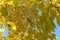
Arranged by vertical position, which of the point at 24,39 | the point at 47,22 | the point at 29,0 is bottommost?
the point at 47,22

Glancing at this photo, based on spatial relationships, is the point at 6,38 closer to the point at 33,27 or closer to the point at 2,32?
the point at 2,32

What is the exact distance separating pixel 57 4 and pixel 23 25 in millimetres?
642

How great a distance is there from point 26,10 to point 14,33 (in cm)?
34

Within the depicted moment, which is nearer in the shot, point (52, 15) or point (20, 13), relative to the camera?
point (52, 15)

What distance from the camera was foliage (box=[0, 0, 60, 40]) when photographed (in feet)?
4.17

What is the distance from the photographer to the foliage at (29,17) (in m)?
1.27

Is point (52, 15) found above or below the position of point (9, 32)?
below

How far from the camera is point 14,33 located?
5.77ft

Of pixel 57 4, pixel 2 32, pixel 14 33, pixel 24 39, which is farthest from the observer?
pixel 2 32

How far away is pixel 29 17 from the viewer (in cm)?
168

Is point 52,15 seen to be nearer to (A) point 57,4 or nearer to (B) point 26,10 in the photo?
(A) point 57,4

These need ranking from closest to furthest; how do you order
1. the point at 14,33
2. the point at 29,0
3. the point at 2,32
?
the point at 29,0 < the point at 14,33 < the point at 2,32

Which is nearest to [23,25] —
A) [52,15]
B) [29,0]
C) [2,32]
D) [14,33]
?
[14,33]

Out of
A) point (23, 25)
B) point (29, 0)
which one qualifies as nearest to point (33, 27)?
point (23, 25)
